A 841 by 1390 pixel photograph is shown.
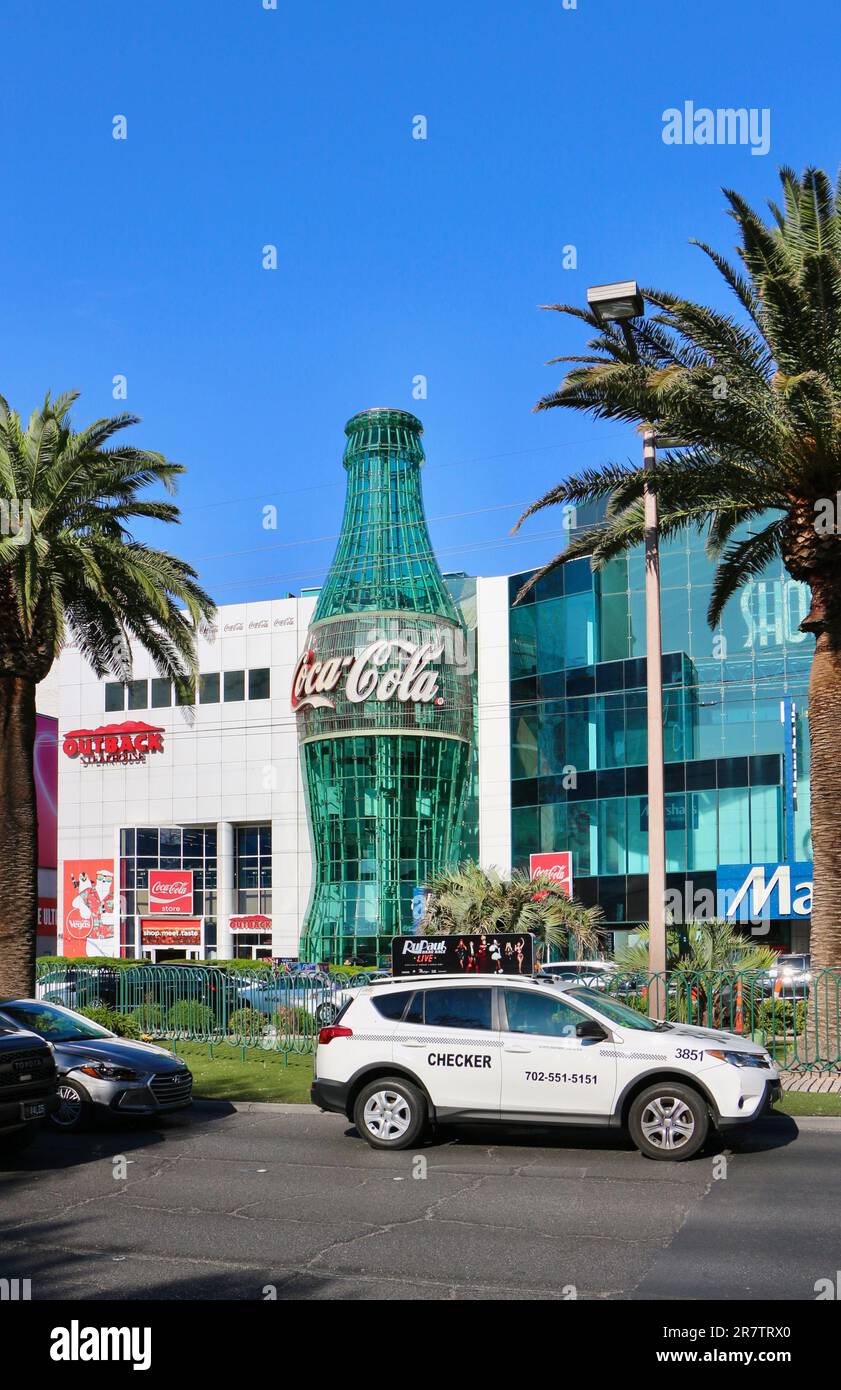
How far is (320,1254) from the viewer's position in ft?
27.8

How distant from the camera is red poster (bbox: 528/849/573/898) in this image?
173 feet

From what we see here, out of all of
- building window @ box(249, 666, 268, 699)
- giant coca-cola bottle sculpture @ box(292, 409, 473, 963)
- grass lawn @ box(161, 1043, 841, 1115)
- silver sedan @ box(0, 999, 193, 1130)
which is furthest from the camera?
building window @ box(249, 666, 268, 699)

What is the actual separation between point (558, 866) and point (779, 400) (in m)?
37.8

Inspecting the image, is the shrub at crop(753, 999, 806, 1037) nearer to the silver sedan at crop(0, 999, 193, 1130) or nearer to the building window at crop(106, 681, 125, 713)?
the silver sedan at crop(0, 999, 193, 1130)

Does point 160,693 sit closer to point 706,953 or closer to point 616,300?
point 706,953

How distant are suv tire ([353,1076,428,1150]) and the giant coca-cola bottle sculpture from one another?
41202 mm

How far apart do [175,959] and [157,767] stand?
9.35m

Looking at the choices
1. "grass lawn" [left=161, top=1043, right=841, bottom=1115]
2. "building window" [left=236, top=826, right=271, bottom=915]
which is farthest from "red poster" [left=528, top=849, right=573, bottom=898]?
"grass lawn" [left=161, top=1043, right=841, bottom=1115]

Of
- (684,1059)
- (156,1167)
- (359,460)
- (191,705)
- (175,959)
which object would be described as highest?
(359,460)

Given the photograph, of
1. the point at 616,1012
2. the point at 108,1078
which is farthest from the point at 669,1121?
the point at 108,1078

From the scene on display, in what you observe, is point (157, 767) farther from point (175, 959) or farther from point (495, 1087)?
point (495, 1087)

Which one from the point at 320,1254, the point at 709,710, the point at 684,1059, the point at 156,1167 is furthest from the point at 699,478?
the point at 709,710
